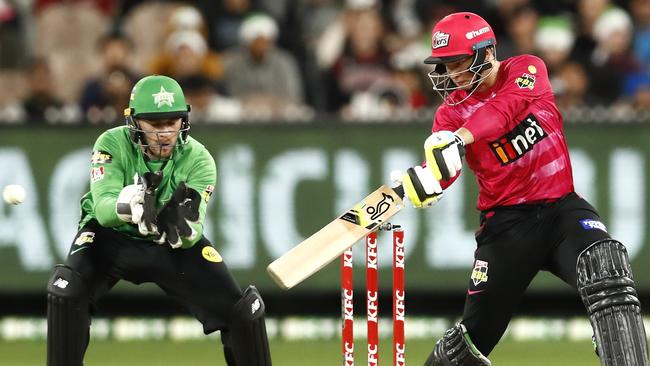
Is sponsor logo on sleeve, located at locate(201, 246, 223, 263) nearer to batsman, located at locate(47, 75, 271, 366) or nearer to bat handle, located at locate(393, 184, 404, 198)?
batsman, located at locate(47, 75, 271, 366)

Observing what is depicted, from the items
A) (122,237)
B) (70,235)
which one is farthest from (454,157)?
(70,235)

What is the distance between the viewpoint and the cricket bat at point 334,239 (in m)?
6.80

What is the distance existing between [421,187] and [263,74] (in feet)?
17.9

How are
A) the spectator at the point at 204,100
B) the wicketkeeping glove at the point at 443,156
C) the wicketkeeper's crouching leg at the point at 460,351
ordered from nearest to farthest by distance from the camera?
1. the wicketkeeping glove at the point at 443,156
2. the wicketkeeper's crouching leg at the point at 460,351
3. the spectator at the point at 204,100

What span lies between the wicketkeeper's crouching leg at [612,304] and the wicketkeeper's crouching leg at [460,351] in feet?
2.52

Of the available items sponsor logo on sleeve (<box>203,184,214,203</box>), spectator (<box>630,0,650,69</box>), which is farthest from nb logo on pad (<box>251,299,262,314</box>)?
spectator (<box>630,0,650,69</box>)

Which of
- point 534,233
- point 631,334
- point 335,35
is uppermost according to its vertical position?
point 335,35

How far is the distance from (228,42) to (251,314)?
603cm

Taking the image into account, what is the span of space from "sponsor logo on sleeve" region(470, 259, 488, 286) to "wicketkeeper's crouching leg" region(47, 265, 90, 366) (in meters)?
1.89

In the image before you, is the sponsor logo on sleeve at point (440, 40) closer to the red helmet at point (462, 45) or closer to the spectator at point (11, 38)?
the red helmet at point (462, 45)

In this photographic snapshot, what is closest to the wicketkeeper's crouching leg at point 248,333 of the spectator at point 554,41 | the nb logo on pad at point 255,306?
the nb logo on pad at point 255,306

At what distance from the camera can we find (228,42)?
42.3 feet

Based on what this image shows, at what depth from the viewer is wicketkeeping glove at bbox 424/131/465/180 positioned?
673 centimetres

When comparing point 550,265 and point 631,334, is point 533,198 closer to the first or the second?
point 550,265
